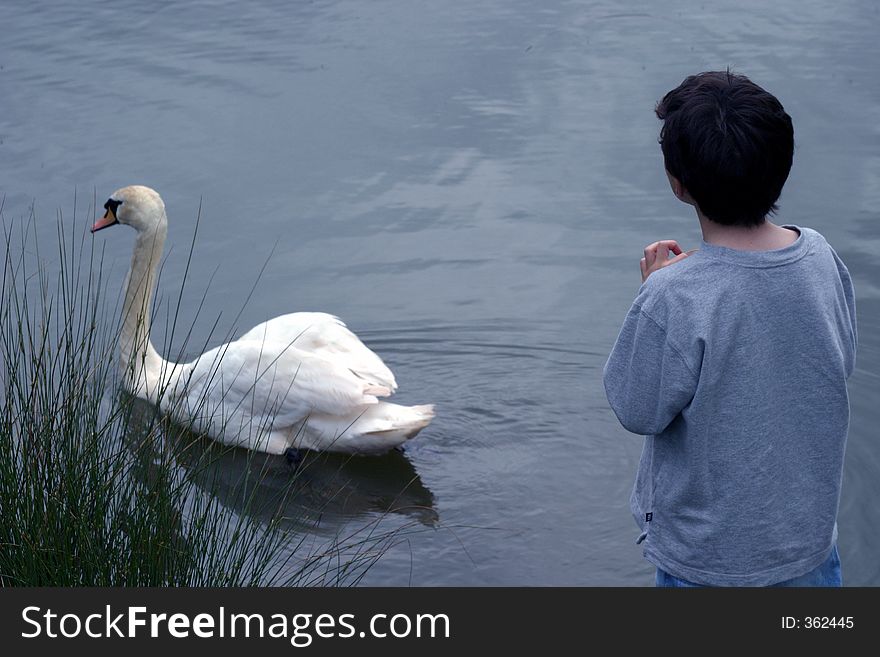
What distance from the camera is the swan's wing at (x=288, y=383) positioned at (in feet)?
19.3

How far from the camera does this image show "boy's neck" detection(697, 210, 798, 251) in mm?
2611

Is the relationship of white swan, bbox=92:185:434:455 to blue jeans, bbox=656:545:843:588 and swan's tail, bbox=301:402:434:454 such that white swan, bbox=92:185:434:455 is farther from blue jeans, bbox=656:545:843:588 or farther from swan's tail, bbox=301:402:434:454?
blue jeans, bbox=656:545:843:588

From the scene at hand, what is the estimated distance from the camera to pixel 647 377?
8.59 feet

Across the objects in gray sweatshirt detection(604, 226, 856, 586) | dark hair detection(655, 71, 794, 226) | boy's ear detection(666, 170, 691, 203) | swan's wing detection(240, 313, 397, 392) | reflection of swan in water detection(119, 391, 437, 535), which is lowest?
reflection of swan in water detection(119, 391, 437, 535)

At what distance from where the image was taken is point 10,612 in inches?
127

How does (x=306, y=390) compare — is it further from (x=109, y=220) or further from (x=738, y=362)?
(x=738, y=362)

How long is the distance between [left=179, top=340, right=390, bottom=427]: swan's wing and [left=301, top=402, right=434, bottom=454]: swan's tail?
0.07 m

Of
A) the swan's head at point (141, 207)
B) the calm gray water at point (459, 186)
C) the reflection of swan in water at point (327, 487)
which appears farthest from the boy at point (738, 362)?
the swan's head at point (141, 207)

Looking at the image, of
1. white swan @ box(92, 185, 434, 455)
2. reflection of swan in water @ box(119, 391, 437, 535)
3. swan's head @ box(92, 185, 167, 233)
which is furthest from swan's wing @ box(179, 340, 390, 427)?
swan's head @ box(92, 185, 167, 233)

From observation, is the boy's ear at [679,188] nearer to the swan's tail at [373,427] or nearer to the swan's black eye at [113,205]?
the swan's tail at [373,427]

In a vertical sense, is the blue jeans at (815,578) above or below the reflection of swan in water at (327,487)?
above

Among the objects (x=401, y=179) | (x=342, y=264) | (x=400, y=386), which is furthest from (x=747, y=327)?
(x=401, y=179)

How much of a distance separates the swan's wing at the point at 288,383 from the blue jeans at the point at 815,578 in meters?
3.16

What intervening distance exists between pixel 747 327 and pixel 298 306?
5139 millimetres
